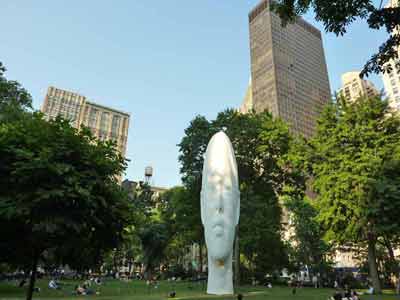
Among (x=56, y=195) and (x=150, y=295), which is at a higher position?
(x=56, y=195)

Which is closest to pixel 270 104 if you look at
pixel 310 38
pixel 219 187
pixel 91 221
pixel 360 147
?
pixel 310 38

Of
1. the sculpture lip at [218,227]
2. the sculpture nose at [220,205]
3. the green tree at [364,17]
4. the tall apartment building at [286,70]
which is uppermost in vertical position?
the tall apartment building at [286,70]

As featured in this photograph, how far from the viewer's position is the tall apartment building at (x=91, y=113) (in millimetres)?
114438

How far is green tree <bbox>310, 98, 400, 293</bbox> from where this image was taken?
846 inches

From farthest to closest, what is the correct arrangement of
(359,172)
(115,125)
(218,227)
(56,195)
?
1. (115,125)
2. (359,172)
3. (218,227)
4. (56,195)

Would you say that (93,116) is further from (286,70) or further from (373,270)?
(373,270)

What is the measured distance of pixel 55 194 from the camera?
8664 millimetres

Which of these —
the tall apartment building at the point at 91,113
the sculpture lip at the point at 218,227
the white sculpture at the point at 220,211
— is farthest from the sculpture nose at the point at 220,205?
the tall apartment building at the point at 91,113

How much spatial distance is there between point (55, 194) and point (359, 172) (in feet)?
74.0

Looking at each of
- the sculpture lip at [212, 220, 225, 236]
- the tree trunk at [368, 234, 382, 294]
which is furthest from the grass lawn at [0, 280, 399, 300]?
the sculpture lip at [212, 220, 225, 236]

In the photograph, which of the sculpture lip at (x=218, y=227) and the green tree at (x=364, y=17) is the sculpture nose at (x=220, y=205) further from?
the green tree at (x=364, y=17)

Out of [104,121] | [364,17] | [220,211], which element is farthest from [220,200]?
[104,121]

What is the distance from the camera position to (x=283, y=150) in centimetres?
3234

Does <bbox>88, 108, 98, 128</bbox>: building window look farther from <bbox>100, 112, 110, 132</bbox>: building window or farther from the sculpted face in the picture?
the sculpted face
